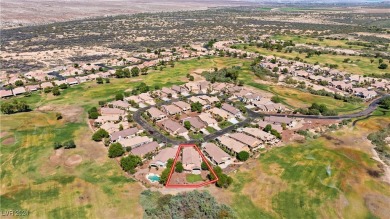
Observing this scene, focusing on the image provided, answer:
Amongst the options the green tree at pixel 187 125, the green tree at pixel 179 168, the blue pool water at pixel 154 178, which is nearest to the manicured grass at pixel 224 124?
the green tree at pixel 187 125

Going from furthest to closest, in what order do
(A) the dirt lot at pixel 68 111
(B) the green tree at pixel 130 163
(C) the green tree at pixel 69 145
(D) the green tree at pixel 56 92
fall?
(D) the green tree at pixel 56 92
(A) the dirt lot at pixel 68 111
(C) the green tree at pixel 69 145
(B) the green tree at pixel 130 163

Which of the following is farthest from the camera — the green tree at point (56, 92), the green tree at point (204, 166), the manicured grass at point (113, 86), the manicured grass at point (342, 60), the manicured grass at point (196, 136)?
the manicured grass at point (342, 60)

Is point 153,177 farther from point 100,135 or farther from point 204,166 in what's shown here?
point 100,135

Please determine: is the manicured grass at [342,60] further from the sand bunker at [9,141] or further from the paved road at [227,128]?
the sand bunker at [9,141]

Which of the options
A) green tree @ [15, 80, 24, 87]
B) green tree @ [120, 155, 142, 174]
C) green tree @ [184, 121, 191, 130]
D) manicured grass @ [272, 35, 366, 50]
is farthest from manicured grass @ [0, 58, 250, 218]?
manicured grass @ [272, 35, 366, 50]

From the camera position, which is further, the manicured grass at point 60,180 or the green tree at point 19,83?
the green tree at point 19,83

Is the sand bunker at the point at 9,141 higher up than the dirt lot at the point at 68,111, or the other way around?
the sand bunker at the point at 9,141
